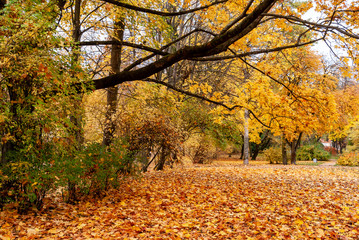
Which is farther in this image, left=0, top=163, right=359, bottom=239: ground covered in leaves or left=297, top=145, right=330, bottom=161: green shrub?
left=297, top=145, right=330, bottom=161: green shrub

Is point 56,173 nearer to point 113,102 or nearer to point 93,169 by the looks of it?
point 93,169

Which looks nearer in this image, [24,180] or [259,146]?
[24,180]

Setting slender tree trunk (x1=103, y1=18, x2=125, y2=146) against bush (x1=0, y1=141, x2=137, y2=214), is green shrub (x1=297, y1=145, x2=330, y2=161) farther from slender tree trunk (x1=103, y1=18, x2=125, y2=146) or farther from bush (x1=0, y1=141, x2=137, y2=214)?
bush (x1=0, y1=141, x2=137, y2=214)

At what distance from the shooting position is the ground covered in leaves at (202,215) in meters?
3.97

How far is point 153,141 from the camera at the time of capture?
269 inches

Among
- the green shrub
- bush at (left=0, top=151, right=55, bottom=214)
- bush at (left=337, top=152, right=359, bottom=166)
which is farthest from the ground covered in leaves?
the green shrub

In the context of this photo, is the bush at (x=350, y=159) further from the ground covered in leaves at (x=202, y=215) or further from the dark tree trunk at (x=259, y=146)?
the ground covered in leaves at (x=202, y=215)

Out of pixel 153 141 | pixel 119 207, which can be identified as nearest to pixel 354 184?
pixel 153 141

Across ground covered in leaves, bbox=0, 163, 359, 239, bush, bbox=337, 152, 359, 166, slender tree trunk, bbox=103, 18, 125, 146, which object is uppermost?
slender tree trunk, bbox=103, 18, 125, 146

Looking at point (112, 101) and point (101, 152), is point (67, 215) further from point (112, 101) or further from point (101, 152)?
point (112, 101)

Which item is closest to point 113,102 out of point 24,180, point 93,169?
point 93,169

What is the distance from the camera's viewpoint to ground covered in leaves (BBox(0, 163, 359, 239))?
3.97 m

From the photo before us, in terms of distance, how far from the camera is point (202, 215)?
4914 mm

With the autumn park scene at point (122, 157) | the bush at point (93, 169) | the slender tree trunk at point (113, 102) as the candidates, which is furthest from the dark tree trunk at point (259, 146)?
the bush at point (93, 169)
